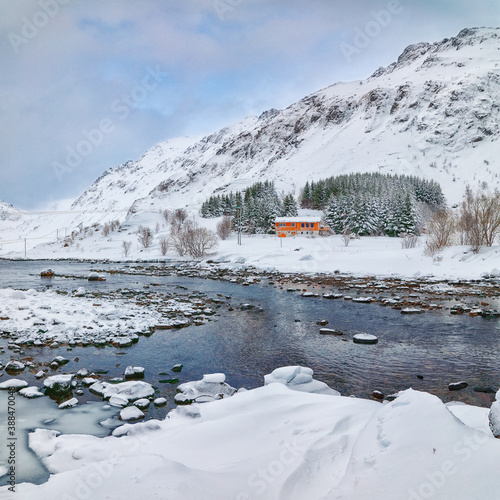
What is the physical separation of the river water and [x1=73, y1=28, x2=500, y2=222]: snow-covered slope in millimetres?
96516

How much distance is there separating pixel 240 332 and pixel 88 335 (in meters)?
5.42

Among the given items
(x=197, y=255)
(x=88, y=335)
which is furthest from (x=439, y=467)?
(x=197, y=255)

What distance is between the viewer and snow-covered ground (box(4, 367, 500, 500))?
3.32 m

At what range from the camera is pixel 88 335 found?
11.7 m

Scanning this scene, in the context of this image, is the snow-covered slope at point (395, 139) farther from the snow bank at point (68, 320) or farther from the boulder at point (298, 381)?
the boulder at point (298, 381)

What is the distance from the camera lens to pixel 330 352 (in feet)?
34.7

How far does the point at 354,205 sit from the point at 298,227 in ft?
42.1

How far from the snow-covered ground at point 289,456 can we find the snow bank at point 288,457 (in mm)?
13

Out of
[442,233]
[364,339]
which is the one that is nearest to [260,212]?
[442,233]

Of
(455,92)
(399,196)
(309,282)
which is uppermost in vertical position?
(455,92)

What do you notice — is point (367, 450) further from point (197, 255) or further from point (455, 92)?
point (455, 92)

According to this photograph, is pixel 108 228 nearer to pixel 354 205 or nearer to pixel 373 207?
pixel 354 205

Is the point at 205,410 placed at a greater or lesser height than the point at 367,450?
lesser

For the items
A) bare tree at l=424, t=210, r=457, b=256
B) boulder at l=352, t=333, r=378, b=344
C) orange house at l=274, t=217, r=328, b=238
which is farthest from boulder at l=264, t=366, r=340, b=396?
orange house at l=274, t=217, r=328, b=238
